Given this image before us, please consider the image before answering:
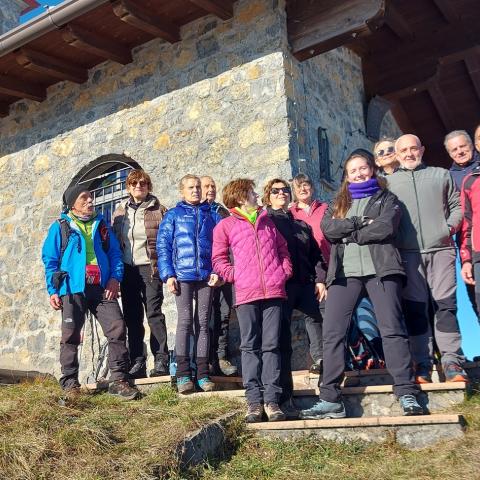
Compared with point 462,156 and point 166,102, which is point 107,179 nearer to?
point 166,102

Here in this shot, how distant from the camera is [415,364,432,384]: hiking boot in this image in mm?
3594

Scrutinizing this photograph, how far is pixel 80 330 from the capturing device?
429 centimetres

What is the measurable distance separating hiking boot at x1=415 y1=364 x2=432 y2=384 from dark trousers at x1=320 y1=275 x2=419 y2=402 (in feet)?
0.95

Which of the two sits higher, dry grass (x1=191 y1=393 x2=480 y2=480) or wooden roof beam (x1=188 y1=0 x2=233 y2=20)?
wooden roof beam (x1=188 y1=0 x2=233 y2=20)

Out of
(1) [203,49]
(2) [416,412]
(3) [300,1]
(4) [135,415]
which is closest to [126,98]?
(1) [203,49]

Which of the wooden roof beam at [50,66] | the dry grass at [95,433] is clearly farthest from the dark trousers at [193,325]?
the wooden roof beam at [50,66]

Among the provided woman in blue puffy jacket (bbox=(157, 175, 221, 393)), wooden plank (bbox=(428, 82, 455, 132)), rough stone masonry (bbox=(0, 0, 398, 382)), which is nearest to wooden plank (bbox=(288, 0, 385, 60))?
rough stone masonry (bbox=(0, 0, 398, 382))

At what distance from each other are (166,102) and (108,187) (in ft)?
4.20

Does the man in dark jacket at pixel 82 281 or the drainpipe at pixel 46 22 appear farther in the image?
the drainpipe at pixel 46 22

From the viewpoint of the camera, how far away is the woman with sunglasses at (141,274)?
185 inches

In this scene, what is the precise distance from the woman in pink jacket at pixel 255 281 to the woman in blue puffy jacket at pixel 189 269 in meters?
0.34

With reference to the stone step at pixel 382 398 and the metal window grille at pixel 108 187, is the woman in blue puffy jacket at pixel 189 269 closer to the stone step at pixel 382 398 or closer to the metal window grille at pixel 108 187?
the stone step at pixel 382 398

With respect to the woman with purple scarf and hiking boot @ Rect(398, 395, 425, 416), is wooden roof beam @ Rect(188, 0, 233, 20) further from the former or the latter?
hiking boot @ Rect(398, 395, 425, 416)

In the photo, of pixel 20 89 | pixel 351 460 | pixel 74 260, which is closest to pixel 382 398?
pixel 351 460
